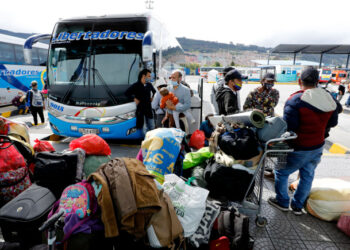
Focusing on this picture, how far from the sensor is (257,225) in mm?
2771

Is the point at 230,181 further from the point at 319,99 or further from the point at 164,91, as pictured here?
the point at 164,91

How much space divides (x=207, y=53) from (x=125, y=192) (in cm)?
18303

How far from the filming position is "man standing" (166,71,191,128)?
4945 millimetres

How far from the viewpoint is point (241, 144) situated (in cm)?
249

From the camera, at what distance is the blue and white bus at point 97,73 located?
5.13 metres

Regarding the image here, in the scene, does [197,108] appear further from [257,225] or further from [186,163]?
[257,225]

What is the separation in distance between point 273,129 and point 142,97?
3.41 meters

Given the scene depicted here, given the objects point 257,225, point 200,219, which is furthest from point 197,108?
point 200,219

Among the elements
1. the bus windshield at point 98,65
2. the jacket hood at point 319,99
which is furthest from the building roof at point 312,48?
the jacket hood at point 319,99

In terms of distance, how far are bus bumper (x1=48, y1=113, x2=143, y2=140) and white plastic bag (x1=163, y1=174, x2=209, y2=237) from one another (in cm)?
306

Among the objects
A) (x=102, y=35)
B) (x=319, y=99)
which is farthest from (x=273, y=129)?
(x=102, y=35)

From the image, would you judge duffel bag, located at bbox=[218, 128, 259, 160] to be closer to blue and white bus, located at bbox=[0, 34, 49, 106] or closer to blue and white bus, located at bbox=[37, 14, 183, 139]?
blue and white bus, located at bbox=[37, 14, 183, 139]

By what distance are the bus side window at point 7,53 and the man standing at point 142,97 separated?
11.2 metres

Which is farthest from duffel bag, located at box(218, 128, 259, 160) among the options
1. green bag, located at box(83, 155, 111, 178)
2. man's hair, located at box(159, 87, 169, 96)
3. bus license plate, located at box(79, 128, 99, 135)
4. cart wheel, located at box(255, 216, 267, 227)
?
bus license plate, located at box(79, 128, 99, 135)
